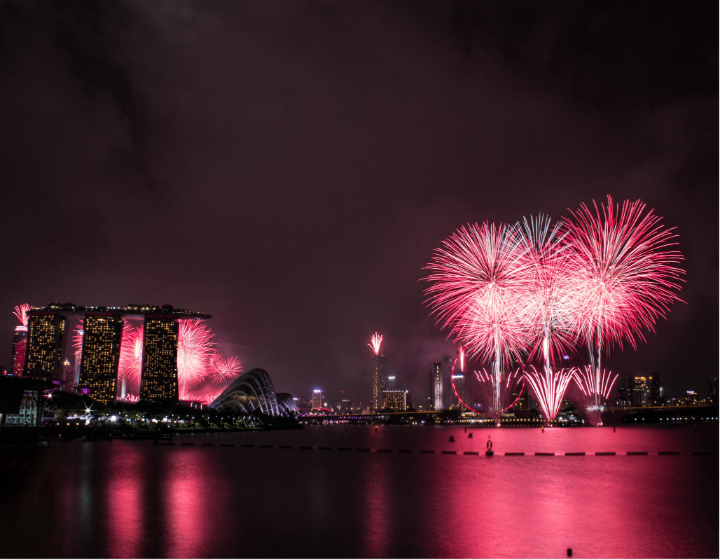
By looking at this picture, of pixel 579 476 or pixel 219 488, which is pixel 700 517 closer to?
pixel 579 476

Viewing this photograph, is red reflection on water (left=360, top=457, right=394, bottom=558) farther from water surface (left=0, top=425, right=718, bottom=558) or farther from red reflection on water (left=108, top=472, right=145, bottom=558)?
red reflection on water (left=108, top=472, right=145, bottom=558)

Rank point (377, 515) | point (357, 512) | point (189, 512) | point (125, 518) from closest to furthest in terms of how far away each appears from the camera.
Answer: point (125, 518) → point (377, 515) → point (189, 512) → point (357, 512)

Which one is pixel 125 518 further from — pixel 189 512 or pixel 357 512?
pixel 357 512

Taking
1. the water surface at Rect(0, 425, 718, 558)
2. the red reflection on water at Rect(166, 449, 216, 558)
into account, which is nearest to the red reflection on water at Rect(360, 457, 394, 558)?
the water surface at Rect(0, 425, 718, 558)

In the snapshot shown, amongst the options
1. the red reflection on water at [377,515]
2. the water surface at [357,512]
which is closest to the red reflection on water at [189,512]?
the water surface at [357,512]

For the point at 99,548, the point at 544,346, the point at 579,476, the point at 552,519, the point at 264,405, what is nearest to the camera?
the point at 99,548

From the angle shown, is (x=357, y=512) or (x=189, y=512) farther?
(x=357, y=512)

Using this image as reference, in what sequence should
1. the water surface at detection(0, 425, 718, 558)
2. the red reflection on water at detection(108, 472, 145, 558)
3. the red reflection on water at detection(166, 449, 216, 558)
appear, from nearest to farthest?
the red reflection on water at detection(108, 472, 145, 558), the red reflection on water at detection(166, 449, 216, 558), the water surface at detection(0, 425, 718, 558)

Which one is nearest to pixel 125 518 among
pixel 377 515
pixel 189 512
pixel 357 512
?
pixel 189 512

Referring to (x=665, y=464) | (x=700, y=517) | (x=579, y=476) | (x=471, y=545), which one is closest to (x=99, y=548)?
(x=471, y=545)

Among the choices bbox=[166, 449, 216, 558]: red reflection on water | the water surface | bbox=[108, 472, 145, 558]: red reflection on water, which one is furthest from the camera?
the water surface

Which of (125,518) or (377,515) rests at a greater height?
(125,518)
